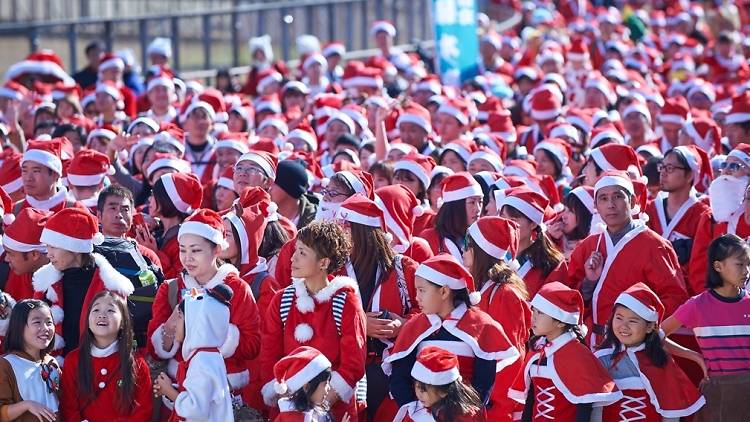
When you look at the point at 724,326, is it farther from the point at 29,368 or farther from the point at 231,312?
the point at 29,368

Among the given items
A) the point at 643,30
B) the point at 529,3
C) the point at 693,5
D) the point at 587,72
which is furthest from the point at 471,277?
the point at 693,5

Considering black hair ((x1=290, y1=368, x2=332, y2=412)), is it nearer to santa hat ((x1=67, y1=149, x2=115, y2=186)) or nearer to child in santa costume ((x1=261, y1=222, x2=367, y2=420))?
child in santa costume ((x1=261, y1=222, x2=367, y2=420))

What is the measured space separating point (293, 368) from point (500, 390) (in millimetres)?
1333

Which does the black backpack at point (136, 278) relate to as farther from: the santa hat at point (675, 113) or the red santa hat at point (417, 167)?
the santa hat at point (675, 113)

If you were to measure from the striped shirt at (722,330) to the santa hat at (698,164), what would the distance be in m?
2.06

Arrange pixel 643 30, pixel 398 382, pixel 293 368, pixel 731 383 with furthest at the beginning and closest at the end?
pixel 643 30 < pixel 731 383 < pixel 398 382 < pixel 293 368

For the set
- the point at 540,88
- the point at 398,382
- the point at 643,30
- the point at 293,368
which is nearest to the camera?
the point at 293,368

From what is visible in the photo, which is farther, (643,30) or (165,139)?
(643,30)

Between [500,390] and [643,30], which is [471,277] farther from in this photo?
[643,30]

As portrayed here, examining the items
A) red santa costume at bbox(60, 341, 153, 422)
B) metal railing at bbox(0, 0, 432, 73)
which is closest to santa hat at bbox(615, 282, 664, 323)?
red santa costume at bbox(60, 341, 153, 422)

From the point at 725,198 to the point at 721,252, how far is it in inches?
51.3

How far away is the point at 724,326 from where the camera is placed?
Result: 750cm

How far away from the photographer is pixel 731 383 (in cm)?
740

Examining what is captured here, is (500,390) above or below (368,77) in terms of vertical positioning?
below
